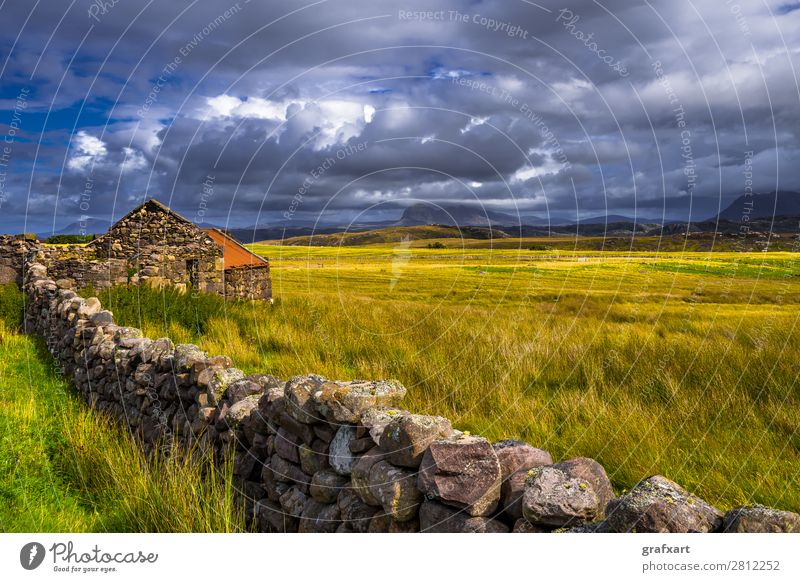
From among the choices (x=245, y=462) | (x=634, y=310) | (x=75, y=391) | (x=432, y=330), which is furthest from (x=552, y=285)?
(x=245, y=462)

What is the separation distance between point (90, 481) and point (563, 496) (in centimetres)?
589

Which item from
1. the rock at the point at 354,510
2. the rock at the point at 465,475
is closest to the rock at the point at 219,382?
the rock at the point at 354,510

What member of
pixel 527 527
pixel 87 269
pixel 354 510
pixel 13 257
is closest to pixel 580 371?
pixel 354 510

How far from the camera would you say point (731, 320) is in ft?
51.6

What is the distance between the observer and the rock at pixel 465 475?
3.76m

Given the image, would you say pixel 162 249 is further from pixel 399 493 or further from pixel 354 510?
pixel 399 493

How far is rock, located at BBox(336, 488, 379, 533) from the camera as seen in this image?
→ 179 inches

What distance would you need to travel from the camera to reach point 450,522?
3.85m

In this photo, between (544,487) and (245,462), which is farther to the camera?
(245,462)

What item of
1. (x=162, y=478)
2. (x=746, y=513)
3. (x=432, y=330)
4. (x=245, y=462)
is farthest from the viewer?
(x=432, y=330)

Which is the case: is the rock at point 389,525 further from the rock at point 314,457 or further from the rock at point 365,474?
the rock at point 314,457

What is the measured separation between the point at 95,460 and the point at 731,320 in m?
15.5
